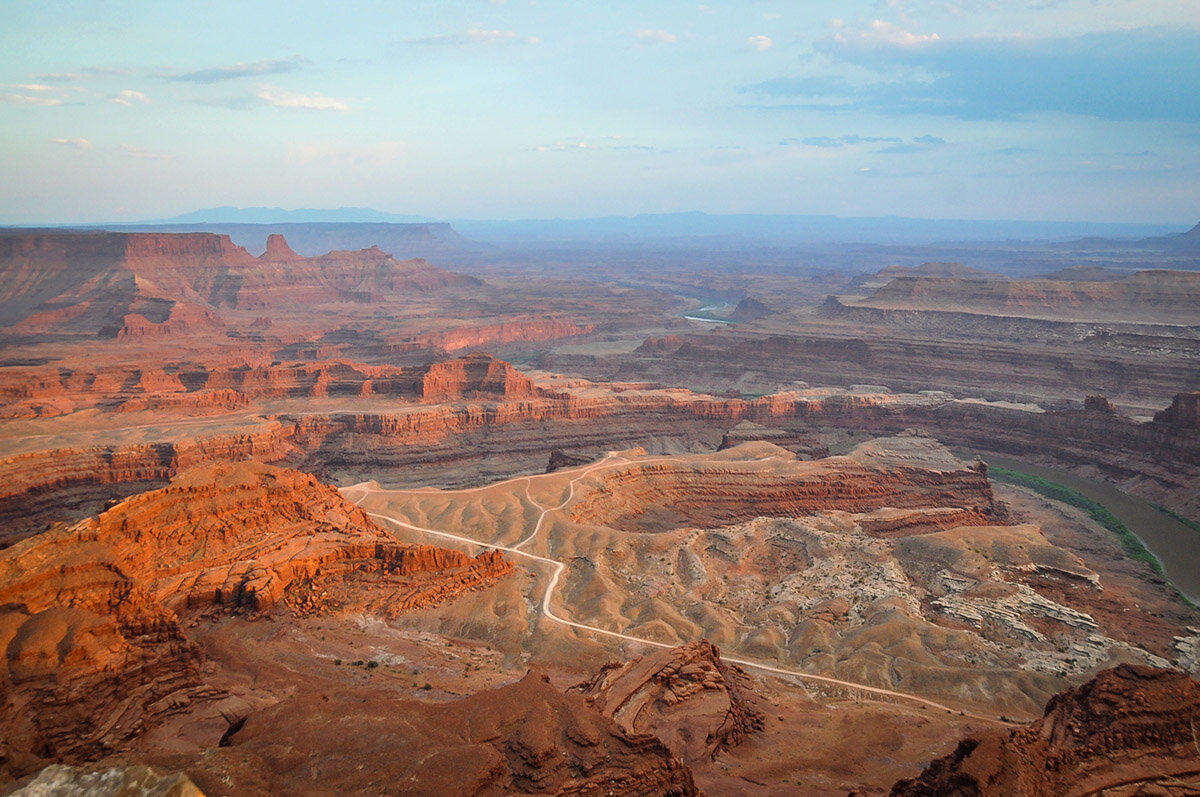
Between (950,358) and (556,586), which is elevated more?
(950,358)

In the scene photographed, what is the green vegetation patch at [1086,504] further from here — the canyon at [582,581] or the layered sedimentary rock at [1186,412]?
the layered sedimentary rock at [1186,412]

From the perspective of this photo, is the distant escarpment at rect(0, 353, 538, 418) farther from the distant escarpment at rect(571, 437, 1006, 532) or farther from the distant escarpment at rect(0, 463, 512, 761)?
the distant escarpment at rect(0, 463, 512, 761)

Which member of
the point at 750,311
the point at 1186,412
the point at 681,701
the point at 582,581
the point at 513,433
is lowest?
the point at 582,581

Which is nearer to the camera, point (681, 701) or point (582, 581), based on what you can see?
point (681, 701)

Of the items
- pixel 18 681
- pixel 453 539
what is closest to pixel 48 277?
pixel 453 539

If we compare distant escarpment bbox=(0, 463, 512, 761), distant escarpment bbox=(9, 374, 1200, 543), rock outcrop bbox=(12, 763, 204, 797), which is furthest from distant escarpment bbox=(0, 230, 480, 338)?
rock outcrop bbox=(12, 763, 204, 797)

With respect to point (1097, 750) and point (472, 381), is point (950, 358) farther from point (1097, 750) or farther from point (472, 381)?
point (1097, 750)

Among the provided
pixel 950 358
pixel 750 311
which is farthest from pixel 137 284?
pixel 950 358

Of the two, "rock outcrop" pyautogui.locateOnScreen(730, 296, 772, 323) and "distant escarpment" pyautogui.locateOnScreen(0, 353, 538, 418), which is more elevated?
"rock outcrop" pyautogui.locateOnScreen(730, 296, 772, 323)
